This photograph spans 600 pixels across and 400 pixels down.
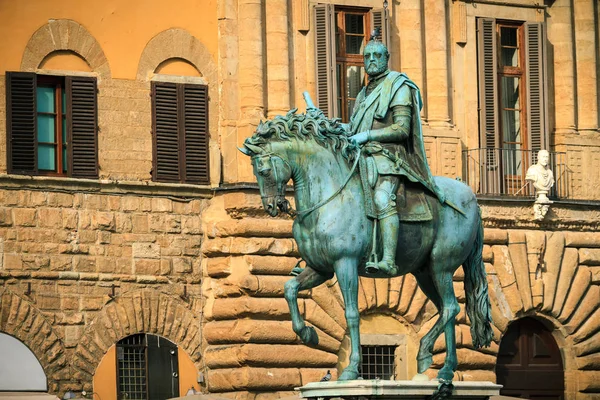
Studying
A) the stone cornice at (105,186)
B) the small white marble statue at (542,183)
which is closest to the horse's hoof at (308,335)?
the stone cornice at (105,186)

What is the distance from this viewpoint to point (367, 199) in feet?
65.8

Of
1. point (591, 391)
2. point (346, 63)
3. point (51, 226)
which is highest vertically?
point (346, 63)

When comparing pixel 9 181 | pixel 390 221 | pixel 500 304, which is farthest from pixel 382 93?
pixel 500 304

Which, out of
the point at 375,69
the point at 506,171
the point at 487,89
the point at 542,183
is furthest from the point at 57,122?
the point at 375,69

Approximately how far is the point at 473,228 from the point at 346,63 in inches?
458

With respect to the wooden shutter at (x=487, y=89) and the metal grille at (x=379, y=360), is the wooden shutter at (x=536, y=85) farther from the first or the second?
the metal grille at (x=379, y=360)

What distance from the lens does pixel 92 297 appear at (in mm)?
30031

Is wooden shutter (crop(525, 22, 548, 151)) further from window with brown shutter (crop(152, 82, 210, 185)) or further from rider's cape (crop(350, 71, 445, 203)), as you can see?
rider's cape (crop(350, 71, 445, 203))

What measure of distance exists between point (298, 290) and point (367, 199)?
3.36 ft

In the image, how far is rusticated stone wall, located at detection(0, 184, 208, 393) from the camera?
29.5 meters

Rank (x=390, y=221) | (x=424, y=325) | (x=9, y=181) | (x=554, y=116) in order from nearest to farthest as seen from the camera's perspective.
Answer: (x=390, y=221), (x=9, y=181), (x=424, y=325), (x=554, y=116)

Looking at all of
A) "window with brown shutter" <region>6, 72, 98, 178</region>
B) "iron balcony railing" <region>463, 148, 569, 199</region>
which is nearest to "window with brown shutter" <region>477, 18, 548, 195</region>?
"iron balcony railing" <region>463, 148, 569, 199</region>

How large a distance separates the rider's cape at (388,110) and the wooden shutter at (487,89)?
12566 millimetres

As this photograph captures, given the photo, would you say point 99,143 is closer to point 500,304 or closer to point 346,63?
A: point 346,63
